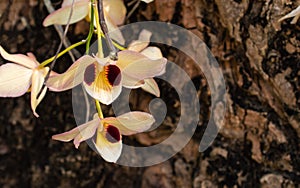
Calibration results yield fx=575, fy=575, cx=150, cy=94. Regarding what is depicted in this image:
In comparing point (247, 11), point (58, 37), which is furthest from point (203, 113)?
point (58, 37)

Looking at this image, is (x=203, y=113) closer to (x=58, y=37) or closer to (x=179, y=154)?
(x=179, y=154)

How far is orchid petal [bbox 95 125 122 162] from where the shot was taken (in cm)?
Result: 78

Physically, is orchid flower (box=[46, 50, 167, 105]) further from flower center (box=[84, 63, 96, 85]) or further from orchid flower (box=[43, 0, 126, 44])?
orchid flower (box=[43, 0, 126, 44])

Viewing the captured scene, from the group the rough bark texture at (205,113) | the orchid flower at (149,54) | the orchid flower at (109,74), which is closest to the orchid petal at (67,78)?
the orchid flower at (109,74)

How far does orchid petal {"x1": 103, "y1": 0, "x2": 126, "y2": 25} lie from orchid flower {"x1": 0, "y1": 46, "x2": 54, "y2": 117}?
7.2 inches

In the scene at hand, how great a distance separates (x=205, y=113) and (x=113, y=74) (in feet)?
1.11

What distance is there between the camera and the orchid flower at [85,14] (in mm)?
894

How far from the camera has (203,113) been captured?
1.05 metres

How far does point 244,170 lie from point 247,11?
289 millimetres

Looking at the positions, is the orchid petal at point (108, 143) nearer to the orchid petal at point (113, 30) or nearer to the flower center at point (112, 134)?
the flower center at point (112, 134)

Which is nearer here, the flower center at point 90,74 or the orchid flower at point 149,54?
the flower center at point 90,74

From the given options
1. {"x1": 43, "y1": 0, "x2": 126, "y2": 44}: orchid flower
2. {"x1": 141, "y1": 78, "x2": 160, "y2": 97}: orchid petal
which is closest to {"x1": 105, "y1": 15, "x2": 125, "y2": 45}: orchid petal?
{"x1": 43, "y1": 0, "x2": 126, "y2": 44}: orchid flower

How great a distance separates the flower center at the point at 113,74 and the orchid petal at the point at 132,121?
46 mm

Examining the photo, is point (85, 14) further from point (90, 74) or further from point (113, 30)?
point (90, 74)
